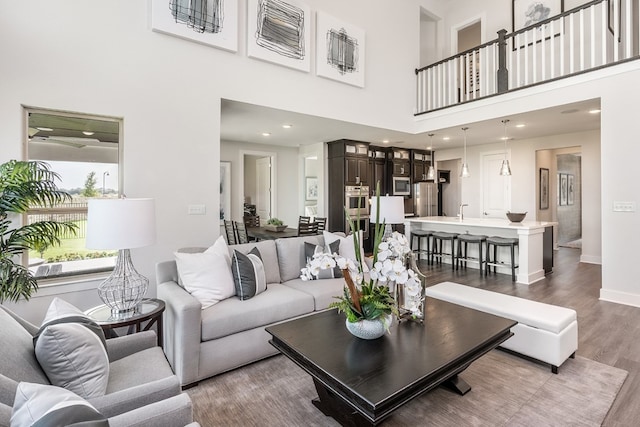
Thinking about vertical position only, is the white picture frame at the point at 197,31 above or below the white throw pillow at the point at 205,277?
above

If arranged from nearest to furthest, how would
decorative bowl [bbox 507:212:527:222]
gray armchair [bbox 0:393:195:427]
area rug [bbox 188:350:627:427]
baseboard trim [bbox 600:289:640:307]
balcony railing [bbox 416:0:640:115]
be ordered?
gray armchair [bbox 0:393:195:427]
area rug [bbox 188:350:627:427]
baseboard trim [bbox 600:289:640:307]
balcony railing [bbox 416:0:640:115]
decorative bowl [bbox 507:212:527:222]

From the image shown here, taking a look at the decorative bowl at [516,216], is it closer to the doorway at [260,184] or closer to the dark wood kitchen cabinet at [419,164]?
the dark wood kitchen cabinet at [419,164]

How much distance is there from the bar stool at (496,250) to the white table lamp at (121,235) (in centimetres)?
508

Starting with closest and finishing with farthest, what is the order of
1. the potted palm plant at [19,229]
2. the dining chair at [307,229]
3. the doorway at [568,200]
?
the potted palm plant at [19,229] < the dining chair at [307,229] < the doorway at [568,200]

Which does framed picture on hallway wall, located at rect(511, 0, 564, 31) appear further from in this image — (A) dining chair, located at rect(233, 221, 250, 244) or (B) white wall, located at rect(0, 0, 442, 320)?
(A) dining chair, located at rect(233, 221, 250, 244)

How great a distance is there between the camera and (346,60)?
511 cm

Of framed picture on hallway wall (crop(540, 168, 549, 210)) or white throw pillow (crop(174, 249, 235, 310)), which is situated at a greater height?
framed picture on hallway wall (crop(540, 168, 549, 210))

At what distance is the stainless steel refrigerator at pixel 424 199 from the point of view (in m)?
8.14

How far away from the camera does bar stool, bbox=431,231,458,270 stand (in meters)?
5.89

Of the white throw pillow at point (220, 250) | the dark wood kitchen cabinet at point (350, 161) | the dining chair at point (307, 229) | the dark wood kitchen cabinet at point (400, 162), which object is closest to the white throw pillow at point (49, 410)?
the white throw pillow at point (220, 250)

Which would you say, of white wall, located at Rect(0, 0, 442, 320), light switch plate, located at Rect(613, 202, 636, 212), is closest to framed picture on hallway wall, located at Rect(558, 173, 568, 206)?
light switch plate, located at Rect(613, 202, 636, 212)

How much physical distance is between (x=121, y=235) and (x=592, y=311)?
15.9 feet

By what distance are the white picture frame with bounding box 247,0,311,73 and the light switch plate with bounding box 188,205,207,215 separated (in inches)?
81.5

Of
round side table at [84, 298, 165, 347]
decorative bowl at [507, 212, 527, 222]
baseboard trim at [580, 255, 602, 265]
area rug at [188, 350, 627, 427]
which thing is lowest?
area rug at [188, 350, 627, 427]
